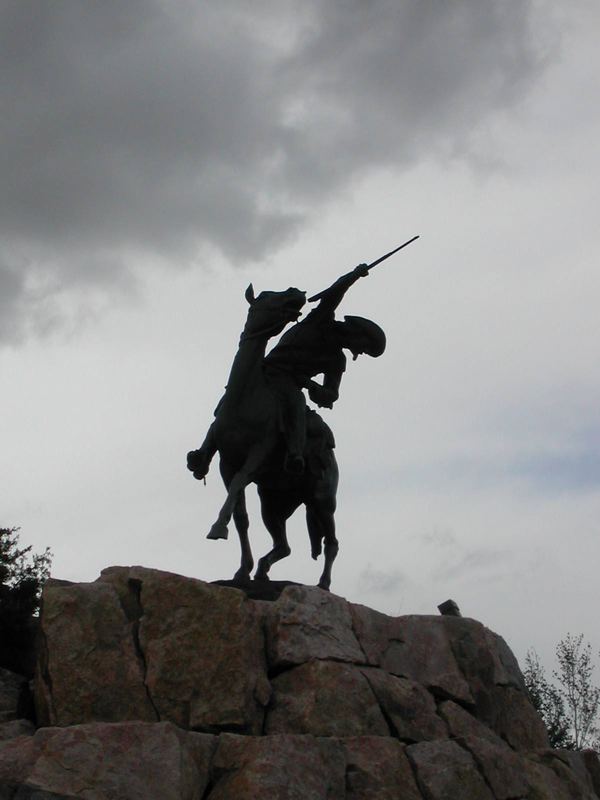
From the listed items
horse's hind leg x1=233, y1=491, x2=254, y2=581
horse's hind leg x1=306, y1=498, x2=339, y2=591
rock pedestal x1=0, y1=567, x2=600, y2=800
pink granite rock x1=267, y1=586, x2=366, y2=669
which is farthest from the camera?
horse's hind leg x1=306, y1=498, x2=339, y2=591

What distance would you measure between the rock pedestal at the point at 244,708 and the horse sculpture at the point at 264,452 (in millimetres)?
1218

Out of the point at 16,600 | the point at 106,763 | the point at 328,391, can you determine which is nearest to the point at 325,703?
the point at 106,763

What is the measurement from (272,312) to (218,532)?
2.46 m

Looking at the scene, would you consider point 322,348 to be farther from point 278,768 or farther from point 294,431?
point 278,768

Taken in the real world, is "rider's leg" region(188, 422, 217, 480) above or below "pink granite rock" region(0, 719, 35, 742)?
above

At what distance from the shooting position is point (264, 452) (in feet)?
38.1

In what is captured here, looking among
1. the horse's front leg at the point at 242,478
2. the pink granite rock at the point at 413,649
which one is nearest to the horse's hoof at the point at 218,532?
the horse's front leg at the point at 242,478

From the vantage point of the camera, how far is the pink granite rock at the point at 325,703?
9.61 meters

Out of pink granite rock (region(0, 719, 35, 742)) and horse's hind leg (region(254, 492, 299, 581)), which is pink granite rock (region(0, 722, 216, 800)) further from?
horse's hind leg (region(254, 492, 299, 581))

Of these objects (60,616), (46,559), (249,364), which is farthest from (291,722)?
(46,559)

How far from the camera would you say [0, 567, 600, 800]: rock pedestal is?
816 cm

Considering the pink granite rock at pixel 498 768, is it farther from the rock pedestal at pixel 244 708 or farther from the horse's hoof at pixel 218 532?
the horse's hoof at pixel 218 532

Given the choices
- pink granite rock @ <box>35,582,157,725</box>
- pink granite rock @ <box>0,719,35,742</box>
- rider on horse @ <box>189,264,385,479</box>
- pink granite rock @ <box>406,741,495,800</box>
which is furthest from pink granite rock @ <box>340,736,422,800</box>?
rider on horse @ <box>189,264,385,479</box>

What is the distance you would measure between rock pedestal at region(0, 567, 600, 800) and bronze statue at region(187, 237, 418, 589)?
117 cm
